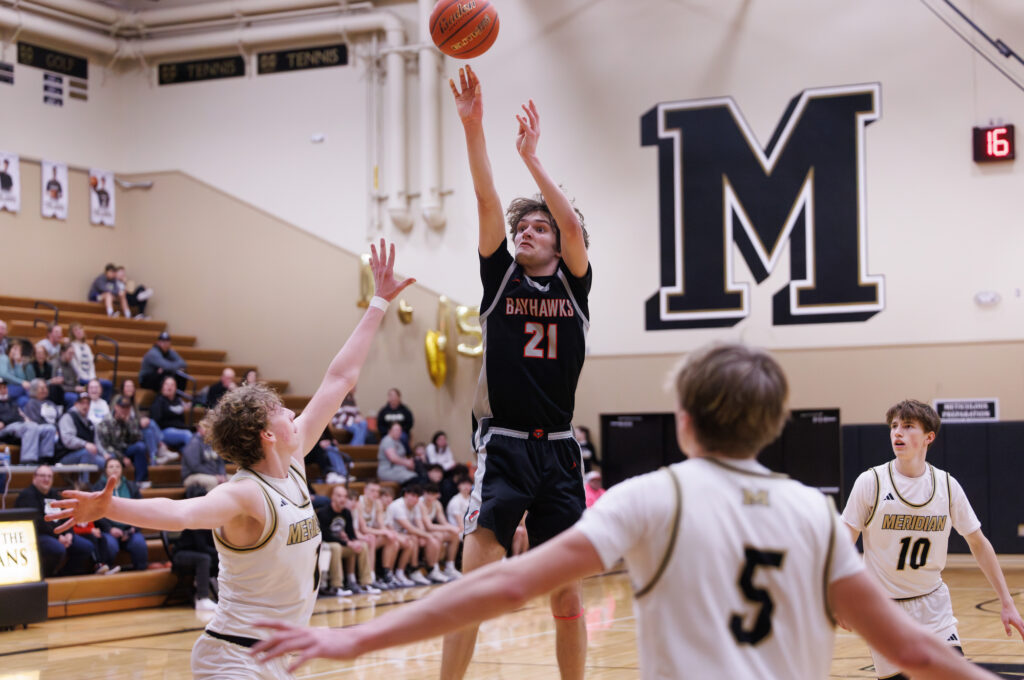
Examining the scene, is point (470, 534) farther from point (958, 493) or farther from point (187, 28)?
point (187, 28)

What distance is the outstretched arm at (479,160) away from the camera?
4156 mm

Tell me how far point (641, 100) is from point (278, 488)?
44.2ft

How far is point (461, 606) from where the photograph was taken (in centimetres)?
196

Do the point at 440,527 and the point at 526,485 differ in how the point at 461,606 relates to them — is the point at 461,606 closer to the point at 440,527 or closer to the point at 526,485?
the point at 526,485

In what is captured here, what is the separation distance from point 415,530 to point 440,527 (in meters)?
0.44

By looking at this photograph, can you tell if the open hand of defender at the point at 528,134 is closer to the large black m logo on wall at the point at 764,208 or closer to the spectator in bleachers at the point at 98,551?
the spectator in bleachers at the point at 98,551

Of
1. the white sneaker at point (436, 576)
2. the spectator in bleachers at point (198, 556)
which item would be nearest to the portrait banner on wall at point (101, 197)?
the white sneaker at point (436, 576)

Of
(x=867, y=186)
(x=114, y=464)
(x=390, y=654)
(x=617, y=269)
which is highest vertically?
(x=867, y=186)

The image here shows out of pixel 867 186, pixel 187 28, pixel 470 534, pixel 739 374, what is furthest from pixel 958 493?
pixel 187 28

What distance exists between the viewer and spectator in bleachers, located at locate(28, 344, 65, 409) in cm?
1252

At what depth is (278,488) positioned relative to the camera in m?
3.54

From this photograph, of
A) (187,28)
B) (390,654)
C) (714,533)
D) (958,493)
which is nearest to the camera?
(714,533)

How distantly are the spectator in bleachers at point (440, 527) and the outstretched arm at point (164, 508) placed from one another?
33.4ft

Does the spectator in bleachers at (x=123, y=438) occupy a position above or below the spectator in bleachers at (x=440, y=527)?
above
